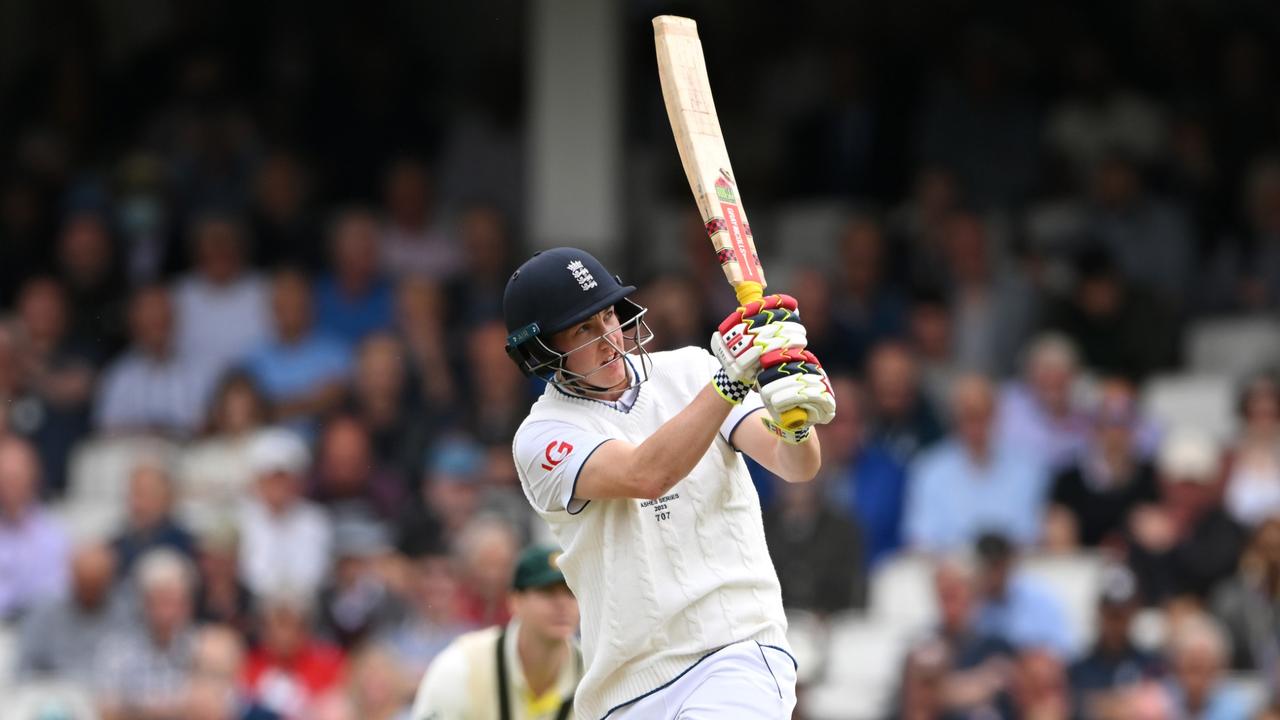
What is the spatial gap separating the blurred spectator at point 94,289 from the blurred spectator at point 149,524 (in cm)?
169

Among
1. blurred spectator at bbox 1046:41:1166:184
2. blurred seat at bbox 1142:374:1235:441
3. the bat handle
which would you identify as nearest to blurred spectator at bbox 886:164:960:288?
blurred spectator at bbox 1046:41:1166:184

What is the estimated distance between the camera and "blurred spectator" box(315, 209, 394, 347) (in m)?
12.3

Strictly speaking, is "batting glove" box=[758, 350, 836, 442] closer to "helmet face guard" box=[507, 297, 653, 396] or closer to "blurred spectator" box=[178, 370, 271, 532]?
"helmet face guard" box=[507, 297, 653, 396]

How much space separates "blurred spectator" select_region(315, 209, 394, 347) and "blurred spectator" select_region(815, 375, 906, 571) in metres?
2.75

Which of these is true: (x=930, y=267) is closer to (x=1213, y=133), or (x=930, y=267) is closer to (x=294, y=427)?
(x=1213, y=133)

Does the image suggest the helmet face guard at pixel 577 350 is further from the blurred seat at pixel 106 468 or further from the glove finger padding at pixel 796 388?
the blurred seat at pixel 106 468

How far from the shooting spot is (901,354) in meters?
11.2

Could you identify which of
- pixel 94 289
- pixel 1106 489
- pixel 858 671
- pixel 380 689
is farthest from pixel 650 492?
pixel 94 289

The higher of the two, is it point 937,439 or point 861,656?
point 937,439

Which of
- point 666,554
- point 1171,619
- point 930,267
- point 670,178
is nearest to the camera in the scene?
point 666,554

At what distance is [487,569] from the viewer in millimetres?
9438

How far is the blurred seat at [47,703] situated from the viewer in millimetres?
9711

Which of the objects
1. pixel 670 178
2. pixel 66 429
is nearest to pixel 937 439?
pixel 670 178

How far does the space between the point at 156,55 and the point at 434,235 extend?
256 centimetres
